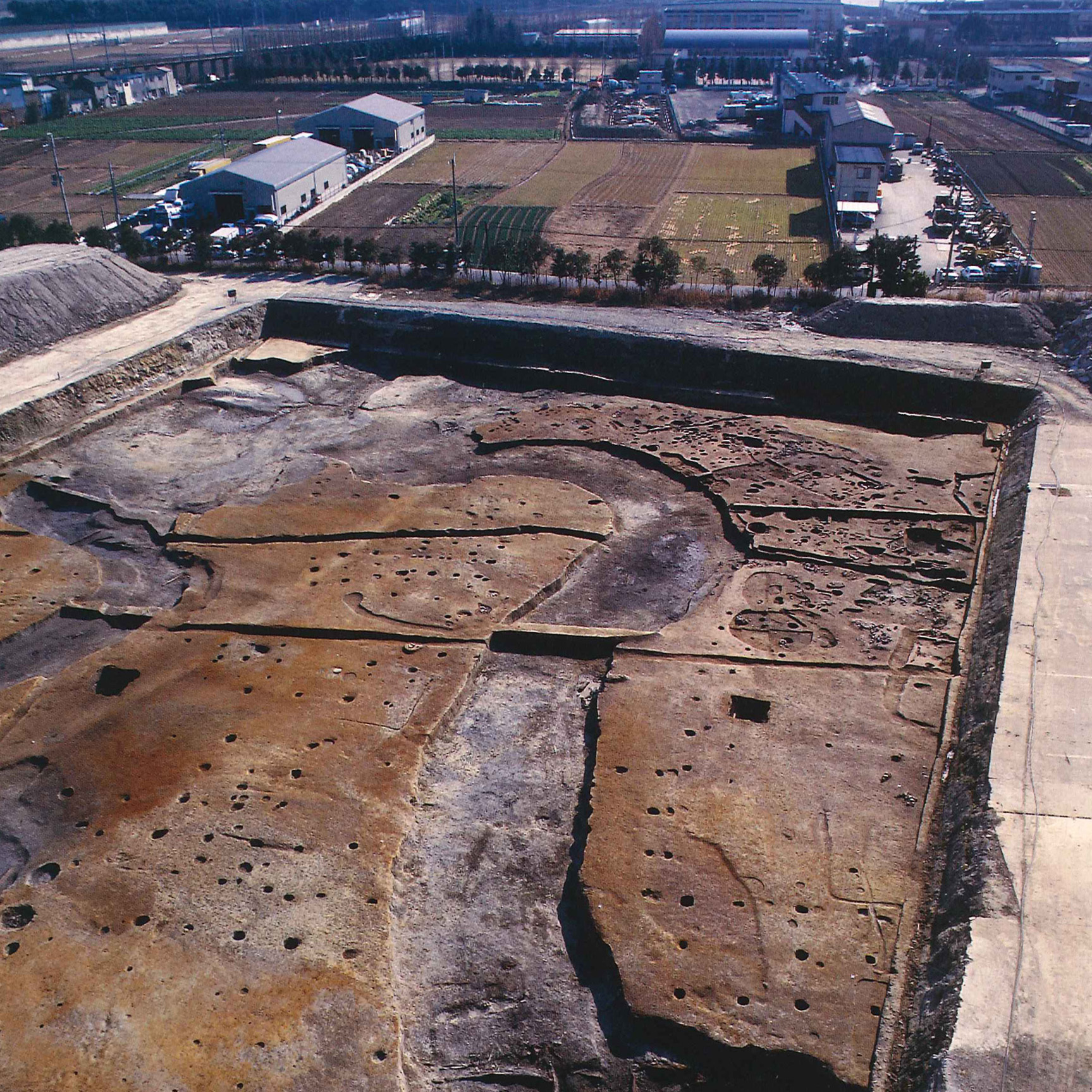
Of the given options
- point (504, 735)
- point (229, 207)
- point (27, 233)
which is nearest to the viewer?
point (504, 735)

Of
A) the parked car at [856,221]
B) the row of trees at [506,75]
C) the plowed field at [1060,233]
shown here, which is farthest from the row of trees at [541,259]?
the row of trees at [506,75]

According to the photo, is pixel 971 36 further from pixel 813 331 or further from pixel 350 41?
pixel 813 331

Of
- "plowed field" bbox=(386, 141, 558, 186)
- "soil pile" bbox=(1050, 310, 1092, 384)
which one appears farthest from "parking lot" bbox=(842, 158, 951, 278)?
"plowed field" bbox=(386, 141, 558, 186)

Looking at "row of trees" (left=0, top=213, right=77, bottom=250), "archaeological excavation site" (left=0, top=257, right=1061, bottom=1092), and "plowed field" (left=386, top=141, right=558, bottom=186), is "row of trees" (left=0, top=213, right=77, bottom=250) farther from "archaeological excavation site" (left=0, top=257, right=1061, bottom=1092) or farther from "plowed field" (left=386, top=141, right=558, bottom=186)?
"plowed field" (left=386, top=141, right=558, bottom=186)

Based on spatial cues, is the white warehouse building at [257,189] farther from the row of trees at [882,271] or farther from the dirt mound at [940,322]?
the dirt mound at [940,322]

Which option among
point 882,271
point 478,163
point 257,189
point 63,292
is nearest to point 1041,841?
point 882,271

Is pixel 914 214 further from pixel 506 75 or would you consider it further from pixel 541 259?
pixel 506 75
